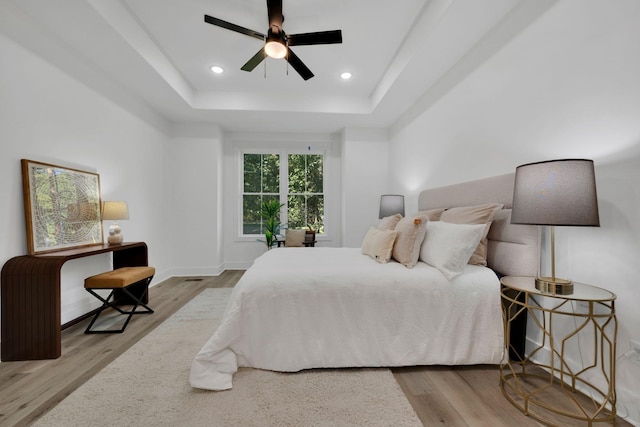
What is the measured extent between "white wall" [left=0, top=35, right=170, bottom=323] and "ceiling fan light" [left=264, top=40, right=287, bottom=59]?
1.93 m

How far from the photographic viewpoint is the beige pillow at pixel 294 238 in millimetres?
4594

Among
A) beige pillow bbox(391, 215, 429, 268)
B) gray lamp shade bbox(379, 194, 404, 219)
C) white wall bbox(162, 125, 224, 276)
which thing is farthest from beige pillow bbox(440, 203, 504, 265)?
white wall bbox(162, 125, 224, 276)

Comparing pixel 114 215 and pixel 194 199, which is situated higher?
pixel 194 199

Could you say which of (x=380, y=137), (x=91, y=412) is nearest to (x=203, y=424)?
(x=91, y=412)

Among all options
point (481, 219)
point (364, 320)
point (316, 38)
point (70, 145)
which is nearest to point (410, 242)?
point (481, 219)

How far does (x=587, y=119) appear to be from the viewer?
1.58 m

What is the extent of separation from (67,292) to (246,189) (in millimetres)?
3210

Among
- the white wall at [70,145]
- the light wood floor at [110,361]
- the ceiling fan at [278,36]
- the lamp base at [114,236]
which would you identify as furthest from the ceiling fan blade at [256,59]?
the light wood floor at [110,361]

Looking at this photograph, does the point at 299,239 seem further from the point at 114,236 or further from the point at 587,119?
the point at 587,119

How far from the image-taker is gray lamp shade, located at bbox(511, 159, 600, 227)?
1.27 m

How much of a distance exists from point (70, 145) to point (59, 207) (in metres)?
0.64

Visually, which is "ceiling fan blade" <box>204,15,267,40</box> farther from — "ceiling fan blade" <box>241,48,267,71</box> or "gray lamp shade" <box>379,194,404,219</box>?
"gray lamp shade" <box>379,194,404,219</box>

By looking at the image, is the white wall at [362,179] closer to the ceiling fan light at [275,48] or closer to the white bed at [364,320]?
the ceiling fan light at [275,48]

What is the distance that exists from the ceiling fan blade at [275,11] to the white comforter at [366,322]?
6.90 feet
